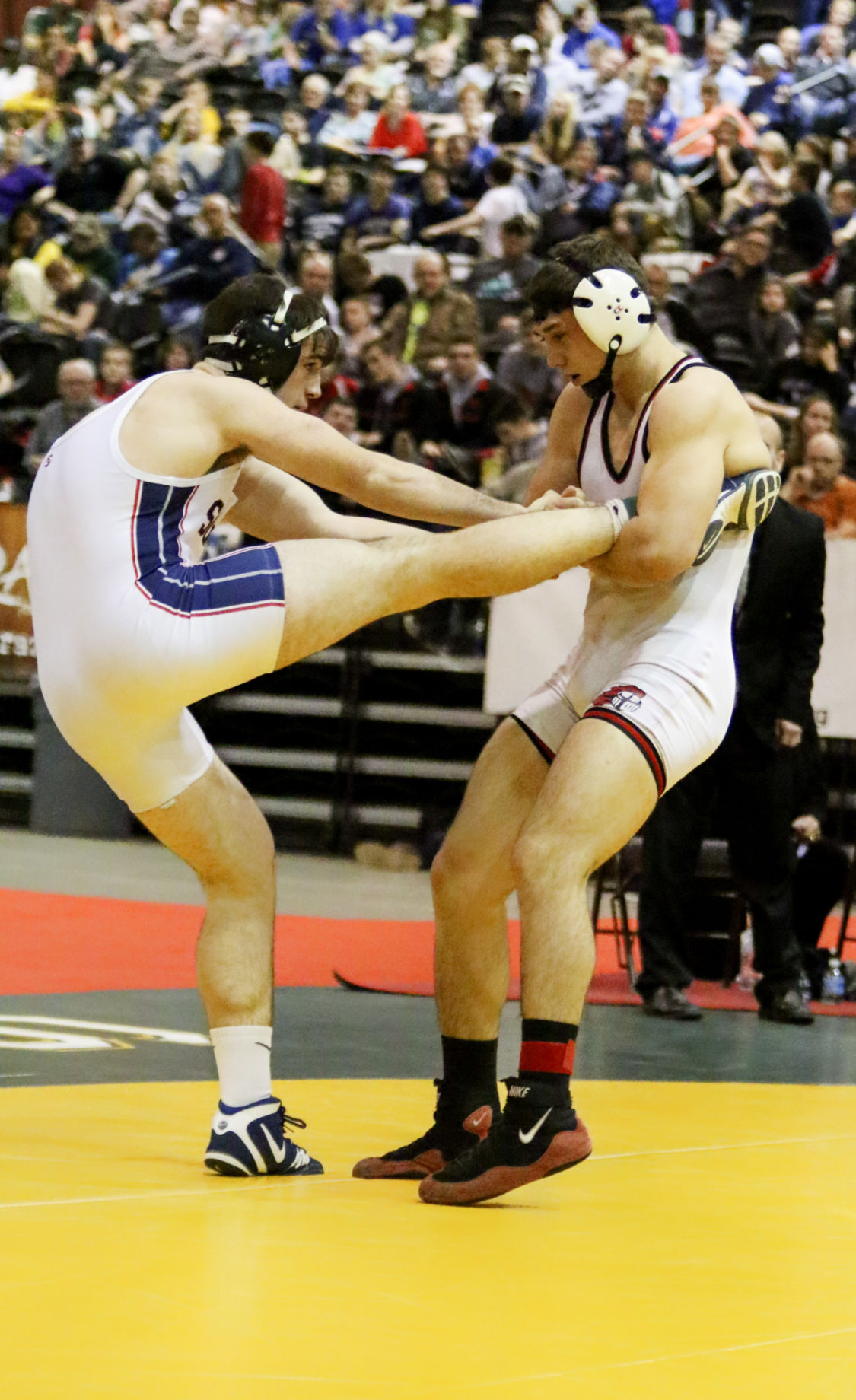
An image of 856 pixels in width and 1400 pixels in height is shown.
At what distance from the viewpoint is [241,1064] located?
3.81m

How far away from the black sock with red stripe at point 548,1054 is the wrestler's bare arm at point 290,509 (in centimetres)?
102

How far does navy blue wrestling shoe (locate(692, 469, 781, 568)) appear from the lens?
3803mm

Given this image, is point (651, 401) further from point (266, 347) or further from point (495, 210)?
point (495, 210)

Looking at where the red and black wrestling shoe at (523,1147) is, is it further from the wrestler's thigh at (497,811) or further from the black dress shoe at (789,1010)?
the black dress shoe at (789,1010)

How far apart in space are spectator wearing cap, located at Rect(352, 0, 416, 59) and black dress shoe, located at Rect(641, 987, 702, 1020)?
12.1 meters

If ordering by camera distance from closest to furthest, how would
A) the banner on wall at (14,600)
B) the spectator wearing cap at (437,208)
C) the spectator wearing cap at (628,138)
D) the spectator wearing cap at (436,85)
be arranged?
1. the banner on wall at (14,600)
2. the spectator wearing cap at (628,138)
3. the spectator wearing cap at (437,208)
4. the spectator wearing cap at (436,85)

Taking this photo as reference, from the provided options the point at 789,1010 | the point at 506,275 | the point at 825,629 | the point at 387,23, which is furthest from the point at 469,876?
the point at 387,23

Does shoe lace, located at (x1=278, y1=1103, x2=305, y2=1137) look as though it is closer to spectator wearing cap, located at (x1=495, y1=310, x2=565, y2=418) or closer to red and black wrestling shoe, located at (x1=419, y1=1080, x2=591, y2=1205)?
red and black wrestling shoe, located at (x1=419, y1=1080, x2=591, y2=1205)

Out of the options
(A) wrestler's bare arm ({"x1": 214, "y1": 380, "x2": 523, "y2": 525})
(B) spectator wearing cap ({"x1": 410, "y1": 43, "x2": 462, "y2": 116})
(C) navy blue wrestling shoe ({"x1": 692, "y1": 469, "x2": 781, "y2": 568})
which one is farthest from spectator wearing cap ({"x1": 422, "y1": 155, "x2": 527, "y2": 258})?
(A) wrestler's bare arm ({"x1": 214, "y1": 380, "x2": 523, "y2": 525})

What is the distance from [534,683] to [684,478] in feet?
12.9

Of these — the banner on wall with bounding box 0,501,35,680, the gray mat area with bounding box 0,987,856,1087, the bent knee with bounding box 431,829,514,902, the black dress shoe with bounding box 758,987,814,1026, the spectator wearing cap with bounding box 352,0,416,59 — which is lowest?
the banner on wall with bounding box 0,501,35,680

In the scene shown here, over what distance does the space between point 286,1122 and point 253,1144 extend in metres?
0.19

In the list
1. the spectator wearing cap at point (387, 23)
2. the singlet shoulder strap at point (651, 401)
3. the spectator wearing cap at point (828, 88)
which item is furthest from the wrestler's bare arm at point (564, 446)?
the spectator wearing cap at point (387, 23)

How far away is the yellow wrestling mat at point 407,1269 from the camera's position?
99.3 inches
